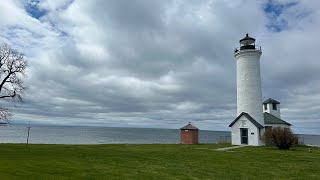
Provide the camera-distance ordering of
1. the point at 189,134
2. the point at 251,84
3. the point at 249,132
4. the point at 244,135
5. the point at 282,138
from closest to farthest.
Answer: the point at 282,138 < the point at 249,132 < the point at 251,84 < the point at 244,135 < the point at 189,134

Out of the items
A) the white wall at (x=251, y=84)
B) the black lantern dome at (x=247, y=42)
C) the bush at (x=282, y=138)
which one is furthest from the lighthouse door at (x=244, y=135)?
the black lantern dome at (x=247, y=42)

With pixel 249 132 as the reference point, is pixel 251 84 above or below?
above

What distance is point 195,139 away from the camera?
43.7 meters

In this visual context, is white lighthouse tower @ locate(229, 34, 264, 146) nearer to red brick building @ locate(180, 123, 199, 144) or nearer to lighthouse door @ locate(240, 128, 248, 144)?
lighthouse door @ locate(240, 128, 248, 144)

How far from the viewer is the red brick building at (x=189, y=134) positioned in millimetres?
43641

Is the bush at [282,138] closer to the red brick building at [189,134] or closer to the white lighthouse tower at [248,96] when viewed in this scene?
the white lighthouse tower at [248,96]

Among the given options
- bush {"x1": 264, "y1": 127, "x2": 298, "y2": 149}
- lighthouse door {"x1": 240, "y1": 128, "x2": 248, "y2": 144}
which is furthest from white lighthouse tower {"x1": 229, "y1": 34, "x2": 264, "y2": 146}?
bush {"x1": 264, "y1": 127, "x2": 298, "y2": 149}

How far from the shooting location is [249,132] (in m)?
38.7

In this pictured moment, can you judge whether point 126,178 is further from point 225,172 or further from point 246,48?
point 246,48

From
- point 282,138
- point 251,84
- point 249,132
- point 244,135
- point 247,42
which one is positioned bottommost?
point 282,138

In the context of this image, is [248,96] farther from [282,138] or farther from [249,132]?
[282,138]

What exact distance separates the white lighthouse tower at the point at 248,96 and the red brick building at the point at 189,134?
18.4 ft

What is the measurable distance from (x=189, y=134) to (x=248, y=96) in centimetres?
966

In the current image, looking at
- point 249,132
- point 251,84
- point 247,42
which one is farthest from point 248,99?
point 247,42
